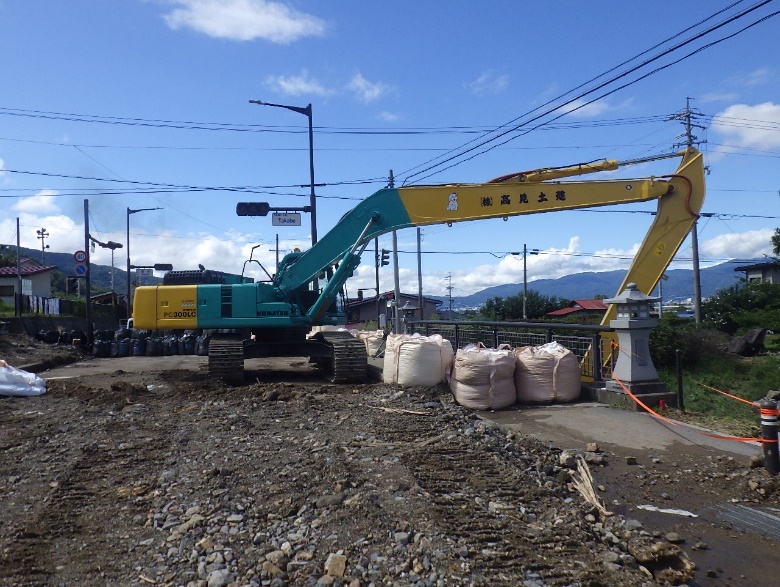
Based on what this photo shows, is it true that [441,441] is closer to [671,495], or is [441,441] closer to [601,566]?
[671,495]

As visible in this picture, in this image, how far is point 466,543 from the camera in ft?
14.6

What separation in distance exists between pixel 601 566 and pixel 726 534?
1.34 metres

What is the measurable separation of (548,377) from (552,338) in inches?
70.7

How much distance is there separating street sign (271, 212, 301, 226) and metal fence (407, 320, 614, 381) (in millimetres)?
7760

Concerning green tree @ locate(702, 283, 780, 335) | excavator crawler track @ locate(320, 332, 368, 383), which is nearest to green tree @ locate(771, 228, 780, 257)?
green tree @ locate(702, 283, 780, 335)

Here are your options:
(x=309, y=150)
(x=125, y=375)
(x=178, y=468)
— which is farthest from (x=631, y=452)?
(x=309, y=150)

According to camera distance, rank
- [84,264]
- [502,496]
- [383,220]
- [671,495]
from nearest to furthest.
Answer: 1. [502,496]
2. [671,495]
3. [383,220]
4. [84,264]

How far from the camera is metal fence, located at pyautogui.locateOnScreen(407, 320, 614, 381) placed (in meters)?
10.5

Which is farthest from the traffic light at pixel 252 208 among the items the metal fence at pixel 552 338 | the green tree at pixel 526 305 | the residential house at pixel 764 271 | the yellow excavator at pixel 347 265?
the green tree at pixel 526 305

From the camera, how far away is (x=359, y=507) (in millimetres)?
4988

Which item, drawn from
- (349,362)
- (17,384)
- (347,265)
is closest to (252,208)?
(347,265)

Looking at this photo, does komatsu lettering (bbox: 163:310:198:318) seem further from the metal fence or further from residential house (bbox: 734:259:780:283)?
residential house (bbox: 734:259:780:283)

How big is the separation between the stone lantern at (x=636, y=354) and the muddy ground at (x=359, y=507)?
2.29m

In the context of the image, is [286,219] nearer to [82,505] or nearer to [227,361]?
[227,361]
